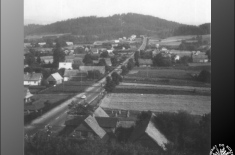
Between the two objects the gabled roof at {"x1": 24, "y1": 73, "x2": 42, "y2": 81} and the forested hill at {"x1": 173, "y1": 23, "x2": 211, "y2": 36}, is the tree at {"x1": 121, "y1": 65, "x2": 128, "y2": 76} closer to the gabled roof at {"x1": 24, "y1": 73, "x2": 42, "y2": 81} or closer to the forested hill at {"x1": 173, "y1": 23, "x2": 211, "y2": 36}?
the forested hill at {"x1": 173, "y1": 23, "x2": 211, "y2": 36}

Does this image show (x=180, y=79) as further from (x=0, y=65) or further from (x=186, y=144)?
(x=0, y=65)

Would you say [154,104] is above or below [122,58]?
below

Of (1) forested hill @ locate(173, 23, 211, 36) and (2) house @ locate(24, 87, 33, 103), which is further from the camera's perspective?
(2) house @ locate(24, 87, 33, 103)

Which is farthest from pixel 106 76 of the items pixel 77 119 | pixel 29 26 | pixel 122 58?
pixel 29 26

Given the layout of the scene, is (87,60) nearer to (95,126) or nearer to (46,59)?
(46,59)

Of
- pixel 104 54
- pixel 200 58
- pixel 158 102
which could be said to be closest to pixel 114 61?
pixel 104 54

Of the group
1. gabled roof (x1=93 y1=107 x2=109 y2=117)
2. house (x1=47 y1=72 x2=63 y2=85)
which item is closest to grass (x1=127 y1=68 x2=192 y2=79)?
gabled roof (x1=93 y1=107 x2=109 y2=117)

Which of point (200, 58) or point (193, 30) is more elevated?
point (193, 30)
